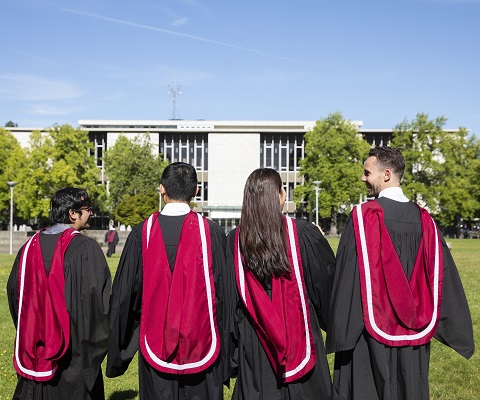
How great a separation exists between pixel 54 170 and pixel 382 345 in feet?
151

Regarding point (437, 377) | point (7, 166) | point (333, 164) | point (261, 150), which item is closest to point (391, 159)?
point (437, 377)

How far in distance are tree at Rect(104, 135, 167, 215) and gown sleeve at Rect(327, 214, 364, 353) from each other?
48.4 meters

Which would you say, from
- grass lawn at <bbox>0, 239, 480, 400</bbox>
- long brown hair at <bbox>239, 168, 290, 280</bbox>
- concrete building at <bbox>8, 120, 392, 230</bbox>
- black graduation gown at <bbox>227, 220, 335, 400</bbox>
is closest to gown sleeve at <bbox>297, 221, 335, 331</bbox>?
black graduation gown at <bbox>227, 220, 335, 400</bbox>

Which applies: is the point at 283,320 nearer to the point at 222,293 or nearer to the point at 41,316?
the point at 222,293

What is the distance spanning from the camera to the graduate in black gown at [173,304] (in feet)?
14.6

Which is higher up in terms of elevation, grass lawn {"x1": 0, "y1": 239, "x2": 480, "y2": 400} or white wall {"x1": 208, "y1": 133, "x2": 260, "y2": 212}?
white wall {"x1": 208, "y1": 133, "x2": 260, "y2": 212}

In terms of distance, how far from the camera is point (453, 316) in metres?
4.46

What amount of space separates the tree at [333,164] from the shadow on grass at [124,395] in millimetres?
48924

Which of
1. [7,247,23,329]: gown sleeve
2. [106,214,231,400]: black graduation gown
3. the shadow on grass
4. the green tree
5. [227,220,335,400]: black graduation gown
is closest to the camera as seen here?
[227,220,335,400]: black graduation gown

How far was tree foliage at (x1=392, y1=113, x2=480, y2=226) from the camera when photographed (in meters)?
54.4

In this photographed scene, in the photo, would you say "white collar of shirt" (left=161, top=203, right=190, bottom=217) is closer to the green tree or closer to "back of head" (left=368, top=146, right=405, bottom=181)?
"back of head" (left=368, top=146, right=405, bottom=181)

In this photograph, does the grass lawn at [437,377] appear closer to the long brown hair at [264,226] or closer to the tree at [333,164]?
the long brown hair at [264,226]

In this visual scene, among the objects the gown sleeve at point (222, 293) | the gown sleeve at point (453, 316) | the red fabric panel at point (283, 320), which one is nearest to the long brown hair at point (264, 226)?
the red fabric panel at point (283, 320)

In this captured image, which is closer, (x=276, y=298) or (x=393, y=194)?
(x=276, y=298)
